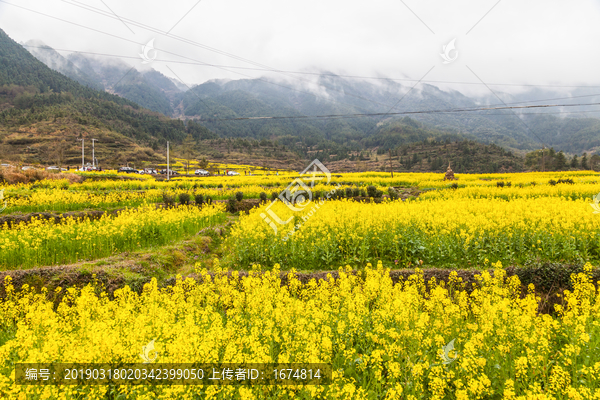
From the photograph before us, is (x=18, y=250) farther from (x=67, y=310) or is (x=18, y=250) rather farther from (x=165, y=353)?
(x=165, y=353)

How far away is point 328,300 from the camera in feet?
16.1

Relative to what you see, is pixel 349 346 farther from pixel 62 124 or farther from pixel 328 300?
pixel 62 124

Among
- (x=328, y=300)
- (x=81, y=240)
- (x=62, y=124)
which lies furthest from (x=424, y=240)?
(x=62, y=124)

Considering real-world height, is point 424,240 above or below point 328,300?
above

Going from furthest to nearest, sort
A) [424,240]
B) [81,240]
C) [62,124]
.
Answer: [62,124] → [81,240] → [424,240]

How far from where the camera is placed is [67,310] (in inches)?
180

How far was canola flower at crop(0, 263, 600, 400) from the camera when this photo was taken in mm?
2855
